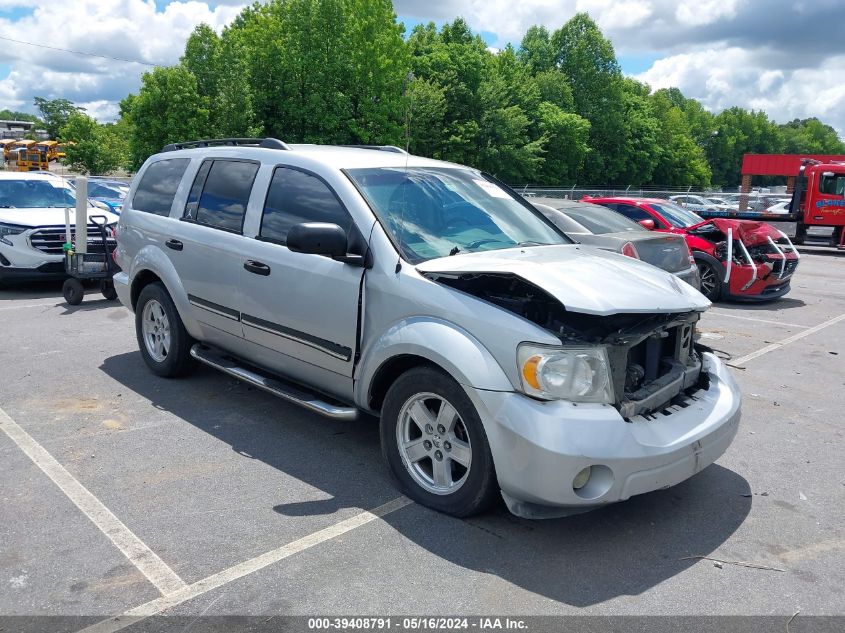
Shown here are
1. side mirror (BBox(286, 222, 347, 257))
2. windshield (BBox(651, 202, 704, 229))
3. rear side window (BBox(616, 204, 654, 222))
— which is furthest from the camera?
rear side window (BBox(616, 204, 654, 222))

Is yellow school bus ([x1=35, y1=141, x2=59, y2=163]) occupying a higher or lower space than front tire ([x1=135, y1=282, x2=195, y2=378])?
higher

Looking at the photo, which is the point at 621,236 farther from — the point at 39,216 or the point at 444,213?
the point at 39,216

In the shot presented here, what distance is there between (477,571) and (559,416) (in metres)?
0.80

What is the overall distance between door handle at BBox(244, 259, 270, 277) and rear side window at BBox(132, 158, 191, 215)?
1405 mm

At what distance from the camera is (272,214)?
4926mm

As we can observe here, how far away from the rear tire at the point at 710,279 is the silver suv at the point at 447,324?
7.35 metres

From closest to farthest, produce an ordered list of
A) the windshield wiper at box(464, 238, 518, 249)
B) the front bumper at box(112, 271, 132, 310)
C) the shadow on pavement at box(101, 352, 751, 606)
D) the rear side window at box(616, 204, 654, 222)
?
the shadow on pavement at box(101, 352, 751, 606), the windshield wiper at box(464, 238, 518, 249), the front bumper at box(112, 271, 132, 310), the rear side window at box(616, 204, 654, 222)

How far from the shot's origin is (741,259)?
11.4 m

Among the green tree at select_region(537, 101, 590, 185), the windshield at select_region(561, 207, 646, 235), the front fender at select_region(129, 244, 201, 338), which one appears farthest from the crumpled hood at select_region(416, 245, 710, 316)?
the green tree at select_region(537, 101, 590, 185)

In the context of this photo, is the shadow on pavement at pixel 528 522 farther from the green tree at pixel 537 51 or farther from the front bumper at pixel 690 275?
the green tree at pixel 537 51

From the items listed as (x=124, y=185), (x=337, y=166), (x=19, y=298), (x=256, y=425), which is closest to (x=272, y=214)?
(x=337, y=166)

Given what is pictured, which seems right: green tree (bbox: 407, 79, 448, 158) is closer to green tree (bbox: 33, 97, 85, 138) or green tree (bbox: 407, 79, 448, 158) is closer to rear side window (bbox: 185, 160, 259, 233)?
rear side window (bbox: 185, 160, 259, 233)

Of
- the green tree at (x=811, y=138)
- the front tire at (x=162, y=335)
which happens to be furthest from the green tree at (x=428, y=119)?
the green tree at (x=811, y=138)

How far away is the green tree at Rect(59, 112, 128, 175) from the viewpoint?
47844 millimetres
